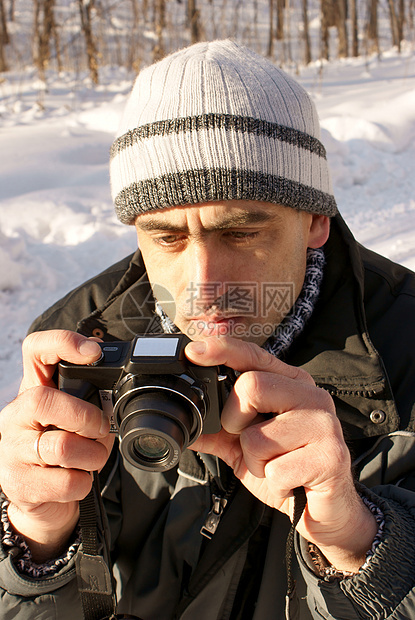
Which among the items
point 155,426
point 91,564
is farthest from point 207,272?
point 91,564

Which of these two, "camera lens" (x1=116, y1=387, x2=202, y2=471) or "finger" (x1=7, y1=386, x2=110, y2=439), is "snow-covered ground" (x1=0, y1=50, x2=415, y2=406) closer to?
"finger" (x1=7, y1=386, x2=110, y2=439)

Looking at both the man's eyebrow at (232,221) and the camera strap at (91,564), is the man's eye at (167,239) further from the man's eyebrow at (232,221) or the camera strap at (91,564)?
the camera strap at (91,564)

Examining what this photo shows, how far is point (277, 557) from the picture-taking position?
144 cm

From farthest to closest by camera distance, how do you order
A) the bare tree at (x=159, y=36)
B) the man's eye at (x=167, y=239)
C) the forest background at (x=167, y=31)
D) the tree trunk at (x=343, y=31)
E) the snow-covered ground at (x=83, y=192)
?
the tree trunk at (x=343, y=31)
the forest background at (x=167, y=31)
the bare tree at (x=159, y=36)
the snow-covered ground at (x=83, y=192)
the man's eye at (x=167, y=239)

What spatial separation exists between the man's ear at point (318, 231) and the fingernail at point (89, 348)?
90cm

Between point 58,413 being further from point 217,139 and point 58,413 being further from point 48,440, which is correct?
point 217,139

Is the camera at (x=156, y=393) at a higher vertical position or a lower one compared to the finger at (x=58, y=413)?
higher

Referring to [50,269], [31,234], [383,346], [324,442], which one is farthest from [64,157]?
[324,442]

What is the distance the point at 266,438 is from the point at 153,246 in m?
0.74

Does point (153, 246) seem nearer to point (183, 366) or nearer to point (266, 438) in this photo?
point (183, 366)

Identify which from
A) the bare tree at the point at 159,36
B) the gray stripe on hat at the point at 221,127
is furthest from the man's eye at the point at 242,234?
the bare tree at the point at 159,36

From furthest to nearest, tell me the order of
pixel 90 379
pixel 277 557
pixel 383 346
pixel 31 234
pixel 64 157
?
pixel 64 157 → pixel 31 234 → pixel 383 346 → pixel 277 557 → pixel 90 379

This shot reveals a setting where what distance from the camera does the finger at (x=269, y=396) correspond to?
1.13 metres

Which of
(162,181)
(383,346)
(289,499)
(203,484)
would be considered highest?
(162,181)
